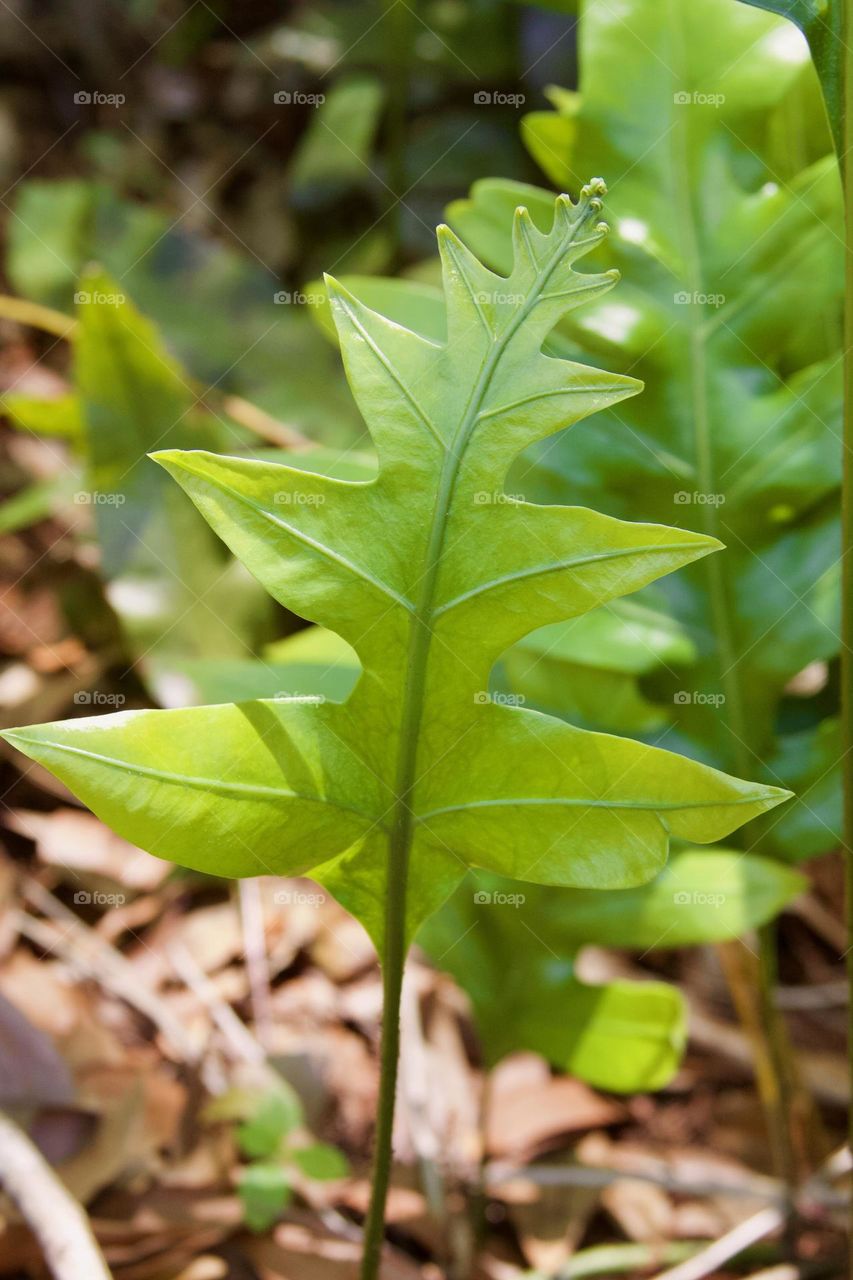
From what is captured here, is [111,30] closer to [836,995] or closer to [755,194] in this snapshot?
[755,194]

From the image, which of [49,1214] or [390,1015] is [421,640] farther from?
[49,1214]

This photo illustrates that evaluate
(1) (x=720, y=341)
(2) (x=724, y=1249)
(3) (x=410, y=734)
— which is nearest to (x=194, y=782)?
(3) (x=410, y=734)

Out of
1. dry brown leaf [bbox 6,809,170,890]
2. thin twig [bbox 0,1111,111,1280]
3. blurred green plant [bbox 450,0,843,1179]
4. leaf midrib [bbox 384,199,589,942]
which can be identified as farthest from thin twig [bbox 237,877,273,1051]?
leaf midrib [bbox 384,199,589,942]

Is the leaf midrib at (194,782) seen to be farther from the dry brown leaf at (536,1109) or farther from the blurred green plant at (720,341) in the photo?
the dry brown leaf at (536,1109)

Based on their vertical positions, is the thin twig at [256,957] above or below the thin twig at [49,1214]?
below

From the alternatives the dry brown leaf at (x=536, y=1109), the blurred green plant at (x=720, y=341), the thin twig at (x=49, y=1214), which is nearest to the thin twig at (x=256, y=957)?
the dry brown leaf at (x=536, y=1109)

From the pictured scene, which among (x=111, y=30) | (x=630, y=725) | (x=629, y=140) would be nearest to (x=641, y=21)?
(x=629, y=140)

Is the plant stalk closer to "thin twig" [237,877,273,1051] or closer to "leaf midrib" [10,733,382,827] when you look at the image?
"leaf midrib" [10,733,382,827]
